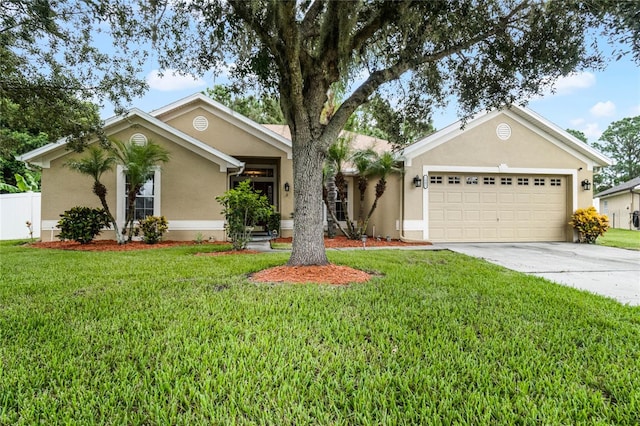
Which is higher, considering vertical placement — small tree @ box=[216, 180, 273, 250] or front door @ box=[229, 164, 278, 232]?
front door @ box=[229, 164, 278, 232]

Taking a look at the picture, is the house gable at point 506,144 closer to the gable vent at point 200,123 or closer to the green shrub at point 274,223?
the green shrub at point 274,223

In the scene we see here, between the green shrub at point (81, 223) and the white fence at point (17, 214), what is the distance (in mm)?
5319

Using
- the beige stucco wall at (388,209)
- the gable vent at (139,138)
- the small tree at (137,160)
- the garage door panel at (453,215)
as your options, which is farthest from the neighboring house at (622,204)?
the gable vent at (139,138)

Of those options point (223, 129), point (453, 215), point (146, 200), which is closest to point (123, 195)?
point (146, 200)

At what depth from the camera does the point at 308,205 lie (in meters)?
6.16

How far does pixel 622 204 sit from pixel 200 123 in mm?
Answer: 30618

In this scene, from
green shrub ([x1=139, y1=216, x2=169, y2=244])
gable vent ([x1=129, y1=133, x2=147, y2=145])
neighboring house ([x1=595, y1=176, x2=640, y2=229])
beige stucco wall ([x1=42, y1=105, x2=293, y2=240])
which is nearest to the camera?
green shrub ([x1=139, y1=216, x2=169, y2=244])

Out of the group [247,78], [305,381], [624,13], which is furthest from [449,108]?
[305,381]

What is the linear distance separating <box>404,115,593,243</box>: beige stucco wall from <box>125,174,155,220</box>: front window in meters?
8.74

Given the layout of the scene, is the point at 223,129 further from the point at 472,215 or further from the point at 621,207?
the point at 621,207

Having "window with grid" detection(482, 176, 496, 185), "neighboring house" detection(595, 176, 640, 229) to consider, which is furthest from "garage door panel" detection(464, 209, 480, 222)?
"neighboring house" detection(595, 176, 640, 229)

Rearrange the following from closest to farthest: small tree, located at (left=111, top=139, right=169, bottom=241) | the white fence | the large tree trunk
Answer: the large tree trunk, small tree, located at (left=111, top=139, right=169, bottom=241), the white fence

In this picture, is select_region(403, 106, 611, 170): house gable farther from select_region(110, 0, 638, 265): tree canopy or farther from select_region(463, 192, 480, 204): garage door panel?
select_region(110, 0, 638, 265): tree canopy

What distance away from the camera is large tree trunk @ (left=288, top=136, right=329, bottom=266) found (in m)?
6.15
